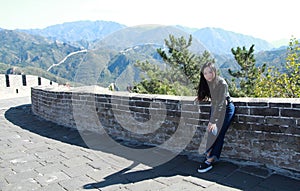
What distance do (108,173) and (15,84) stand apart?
1227 cm

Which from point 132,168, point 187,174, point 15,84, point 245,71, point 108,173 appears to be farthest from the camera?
point 245,71

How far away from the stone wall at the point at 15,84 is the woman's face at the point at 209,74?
39.1ft

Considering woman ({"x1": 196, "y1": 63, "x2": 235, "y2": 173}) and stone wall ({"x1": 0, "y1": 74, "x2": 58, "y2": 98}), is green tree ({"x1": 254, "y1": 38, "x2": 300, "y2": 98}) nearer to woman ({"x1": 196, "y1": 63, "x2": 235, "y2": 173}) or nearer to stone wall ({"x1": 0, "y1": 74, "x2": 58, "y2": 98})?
woman ({"x1": 196, "y1": 63, "x2": 235, "y2": 173})

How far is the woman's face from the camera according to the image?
287cm

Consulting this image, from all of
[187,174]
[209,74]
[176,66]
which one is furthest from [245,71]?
[187,174]

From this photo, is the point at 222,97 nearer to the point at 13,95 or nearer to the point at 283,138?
the point at 283,138

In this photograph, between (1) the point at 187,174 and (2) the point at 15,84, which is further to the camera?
(2) the point at 15,84

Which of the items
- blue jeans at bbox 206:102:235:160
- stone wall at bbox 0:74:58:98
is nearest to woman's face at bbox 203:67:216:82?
blue jeans at bbox 206:102:235:160

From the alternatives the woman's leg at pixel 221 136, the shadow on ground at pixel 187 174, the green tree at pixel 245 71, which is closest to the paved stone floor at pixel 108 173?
the shadow on ground at pixel 187 174

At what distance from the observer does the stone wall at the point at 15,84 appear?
12812 millimetres

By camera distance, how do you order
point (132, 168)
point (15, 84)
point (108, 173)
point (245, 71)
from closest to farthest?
point (108, 173)
point (132, 168)
point (15, 84)
point (245, 71)

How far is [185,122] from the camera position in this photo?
329 centimetres

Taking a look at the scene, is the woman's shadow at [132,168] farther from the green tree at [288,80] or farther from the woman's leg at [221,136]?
the green tree at [288,80]

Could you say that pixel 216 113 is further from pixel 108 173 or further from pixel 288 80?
pixel 288 80
